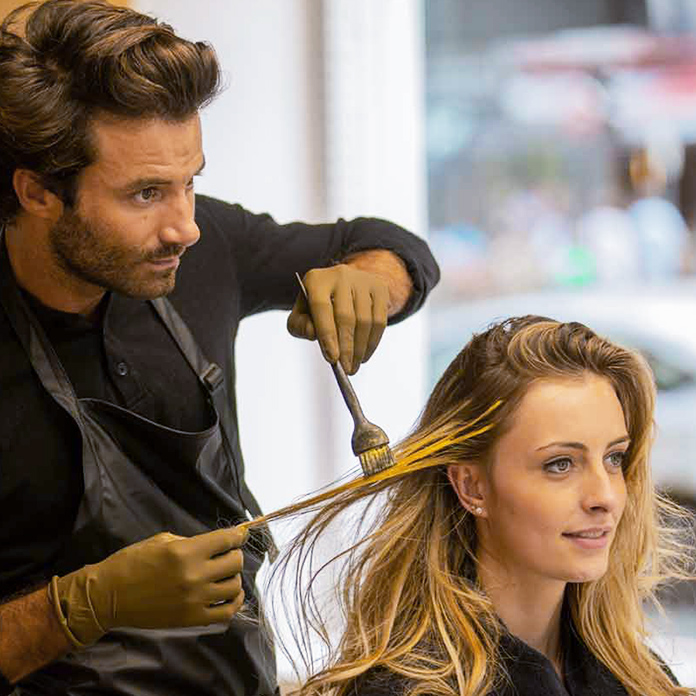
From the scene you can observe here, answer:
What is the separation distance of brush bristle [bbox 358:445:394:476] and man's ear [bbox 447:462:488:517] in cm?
18

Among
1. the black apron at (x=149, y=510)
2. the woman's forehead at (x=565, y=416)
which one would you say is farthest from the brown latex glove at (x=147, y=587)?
the woman's forehead at (x=565, y=416)

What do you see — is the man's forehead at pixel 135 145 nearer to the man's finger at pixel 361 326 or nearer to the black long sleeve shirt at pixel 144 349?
the black long sleeve shirt at pixel 144 349

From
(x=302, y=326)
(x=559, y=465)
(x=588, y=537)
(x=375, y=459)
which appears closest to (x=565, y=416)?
(x=559, y=465)

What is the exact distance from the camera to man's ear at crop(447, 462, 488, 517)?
6.48ft

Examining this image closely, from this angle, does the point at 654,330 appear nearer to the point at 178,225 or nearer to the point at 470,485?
the point at 470,485

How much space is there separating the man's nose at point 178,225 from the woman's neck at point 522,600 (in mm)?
685

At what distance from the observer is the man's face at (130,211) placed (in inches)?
73.0

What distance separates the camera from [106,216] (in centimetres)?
187

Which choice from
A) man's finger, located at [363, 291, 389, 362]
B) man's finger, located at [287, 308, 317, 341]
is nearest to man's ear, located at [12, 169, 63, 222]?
man's finger, located at [287, 308, 317, 341]

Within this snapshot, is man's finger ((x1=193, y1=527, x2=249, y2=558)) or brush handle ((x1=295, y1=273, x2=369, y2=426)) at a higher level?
brush handle ((x1=295, y1=273, x2=369, y2=426))

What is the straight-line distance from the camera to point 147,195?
1889mm

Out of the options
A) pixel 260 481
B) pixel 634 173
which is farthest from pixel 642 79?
pixel 260 481

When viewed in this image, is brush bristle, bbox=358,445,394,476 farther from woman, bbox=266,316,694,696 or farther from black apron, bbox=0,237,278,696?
black apron, bbox=0,237,278,696

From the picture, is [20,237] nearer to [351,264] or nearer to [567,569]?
[351,264]
